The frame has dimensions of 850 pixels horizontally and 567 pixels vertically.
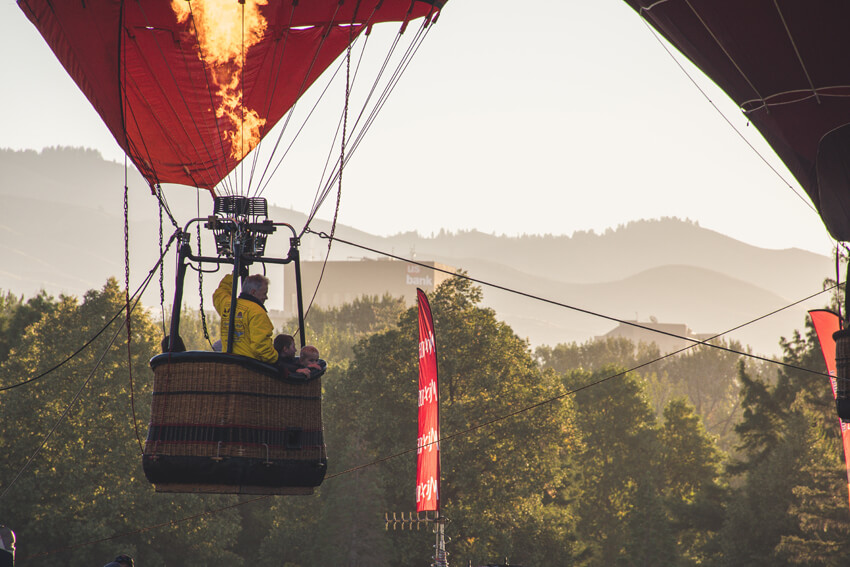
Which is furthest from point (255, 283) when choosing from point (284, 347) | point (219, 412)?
point (219, 412)

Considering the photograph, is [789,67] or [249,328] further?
[789,67]

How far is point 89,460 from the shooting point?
120ft

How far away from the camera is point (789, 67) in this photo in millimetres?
15516

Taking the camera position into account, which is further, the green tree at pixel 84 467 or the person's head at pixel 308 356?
the green tree at pixel 84 467

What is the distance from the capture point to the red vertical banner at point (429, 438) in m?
22.8

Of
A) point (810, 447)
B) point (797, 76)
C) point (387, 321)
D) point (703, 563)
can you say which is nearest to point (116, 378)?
point (703, 563)

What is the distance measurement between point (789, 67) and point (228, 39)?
8.20 metres

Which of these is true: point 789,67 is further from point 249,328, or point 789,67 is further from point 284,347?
point 249,328

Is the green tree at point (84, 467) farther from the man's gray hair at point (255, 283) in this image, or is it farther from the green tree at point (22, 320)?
the man's gray hair at point (255, 283)

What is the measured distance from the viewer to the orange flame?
12492mm

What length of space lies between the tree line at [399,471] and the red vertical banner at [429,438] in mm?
11289

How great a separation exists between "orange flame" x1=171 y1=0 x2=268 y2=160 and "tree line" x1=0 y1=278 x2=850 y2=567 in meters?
20.8

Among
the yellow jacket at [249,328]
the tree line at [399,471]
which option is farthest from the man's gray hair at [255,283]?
the tree line at [399,471]

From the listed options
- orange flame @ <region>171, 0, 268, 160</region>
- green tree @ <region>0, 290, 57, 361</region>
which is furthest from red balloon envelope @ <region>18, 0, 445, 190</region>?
green tree @ <region>0, 290, 57, 361</region>
